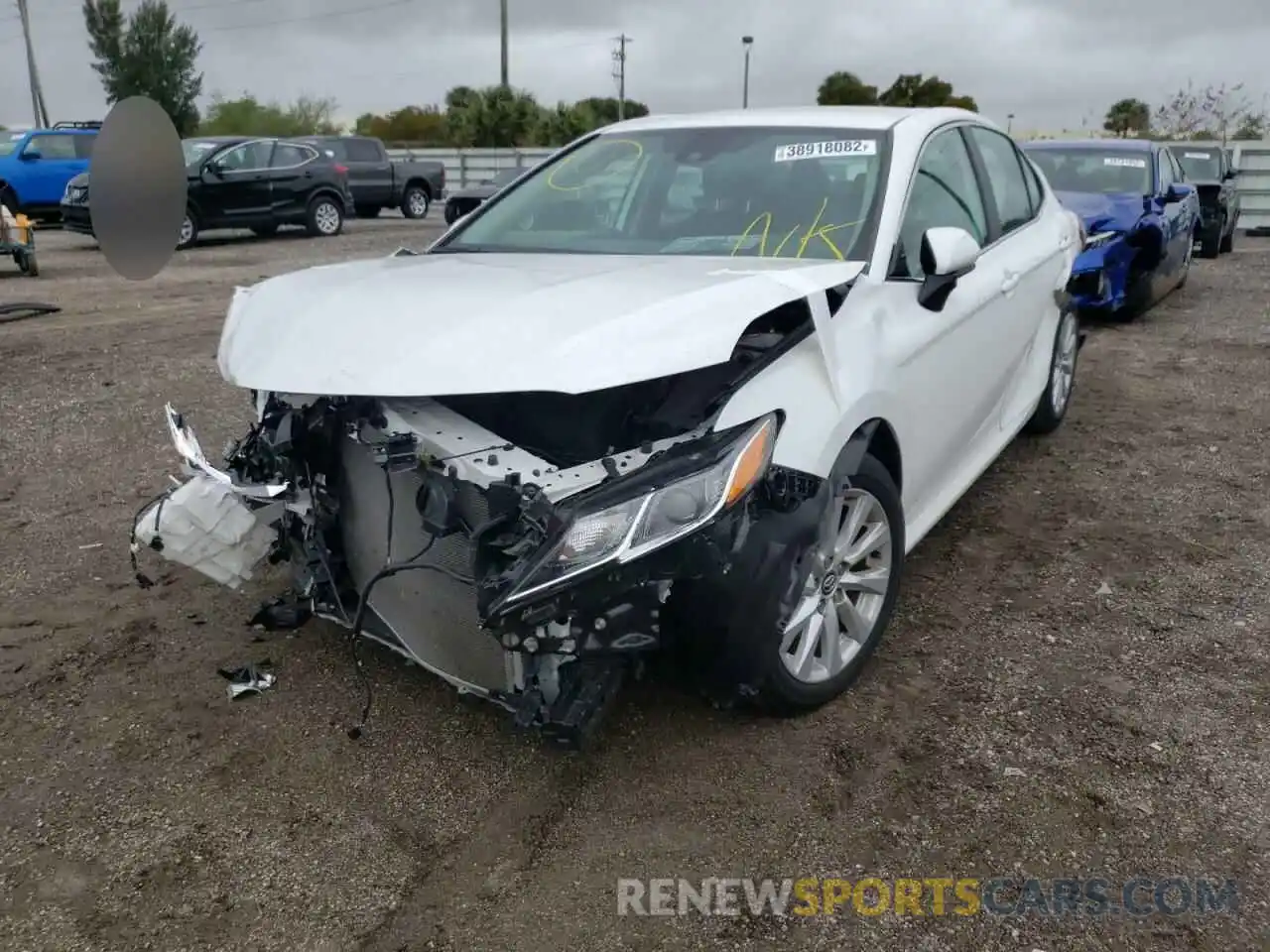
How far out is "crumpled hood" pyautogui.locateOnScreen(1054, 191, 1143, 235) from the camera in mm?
8453

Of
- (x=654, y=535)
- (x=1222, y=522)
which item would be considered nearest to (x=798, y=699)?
(x=654, y=535)

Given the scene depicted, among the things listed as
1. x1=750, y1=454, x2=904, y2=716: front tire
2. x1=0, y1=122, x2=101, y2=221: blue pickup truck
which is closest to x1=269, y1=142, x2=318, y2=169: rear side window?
x1=0, y1=122, x2=101, y2=221: blue pickup truck

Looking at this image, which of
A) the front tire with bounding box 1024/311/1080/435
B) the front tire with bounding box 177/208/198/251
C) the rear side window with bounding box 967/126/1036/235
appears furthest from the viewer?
the front tire with bounding box 177/208/198/251

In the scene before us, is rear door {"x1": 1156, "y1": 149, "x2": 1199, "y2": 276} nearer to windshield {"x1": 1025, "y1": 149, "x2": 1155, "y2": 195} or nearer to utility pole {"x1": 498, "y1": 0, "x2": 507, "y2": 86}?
windshield {"x1": 1025, "y1": 149, "x2": 1155, "y2": 195}

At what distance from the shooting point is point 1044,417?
18.4 feet

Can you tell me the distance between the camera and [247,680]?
3.24m

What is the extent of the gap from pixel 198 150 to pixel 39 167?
4.51 m

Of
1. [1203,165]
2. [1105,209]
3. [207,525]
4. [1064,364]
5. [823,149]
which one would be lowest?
[1064,364]

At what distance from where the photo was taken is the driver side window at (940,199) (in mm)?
3453

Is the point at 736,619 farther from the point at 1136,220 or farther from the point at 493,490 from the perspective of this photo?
the point at 1136,220

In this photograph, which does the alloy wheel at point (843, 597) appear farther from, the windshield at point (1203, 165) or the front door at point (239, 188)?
the front door at point (239, 188)

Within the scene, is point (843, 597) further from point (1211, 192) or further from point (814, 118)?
point (1211, 192)

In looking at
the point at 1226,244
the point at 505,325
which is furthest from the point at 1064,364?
the point at 1226,244
